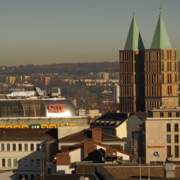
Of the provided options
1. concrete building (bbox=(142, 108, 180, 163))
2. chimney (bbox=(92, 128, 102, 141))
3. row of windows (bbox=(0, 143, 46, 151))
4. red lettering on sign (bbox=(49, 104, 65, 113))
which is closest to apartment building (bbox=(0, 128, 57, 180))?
row of windows (bbox=(0, 143, 46, 151))

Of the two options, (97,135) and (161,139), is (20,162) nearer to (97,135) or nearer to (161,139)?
(97,135)

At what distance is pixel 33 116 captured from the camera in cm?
13762

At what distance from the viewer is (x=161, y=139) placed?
130 meters

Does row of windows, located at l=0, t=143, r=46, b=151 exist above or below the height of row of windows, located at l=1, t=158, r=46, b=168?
above

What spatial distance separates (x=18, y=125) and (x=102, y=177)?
84586mm

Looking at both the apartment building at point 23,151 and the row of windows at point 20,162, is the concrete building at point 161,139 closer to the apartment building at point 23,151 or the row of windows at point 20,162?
the apartment building at point 23,151

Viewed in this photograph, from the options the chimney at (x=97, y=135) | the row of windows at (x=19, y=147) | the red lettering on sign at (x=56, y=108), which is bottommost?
the row of windows at (x=19, y=147)

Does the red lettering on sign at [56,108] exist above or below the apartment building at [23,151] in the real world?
above

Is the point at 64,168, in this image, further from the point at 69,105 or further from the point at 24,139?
the point at 69,105

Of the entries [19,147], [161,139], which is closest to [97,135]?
[19,147]

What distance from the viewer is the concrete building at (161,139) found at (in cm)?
12838

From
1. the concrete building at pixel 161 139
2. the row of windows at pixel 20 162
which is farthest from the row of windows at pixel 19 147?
the concrete building at pixel 161 139

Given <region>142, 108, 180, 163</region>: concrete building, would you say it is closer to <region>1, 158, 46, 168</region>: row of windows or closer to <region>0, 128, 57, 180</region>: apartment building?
<region>0, 128, 57, 180</region>: apartment building

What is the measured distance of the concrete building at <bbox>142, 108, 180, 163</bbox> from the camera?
12838 cm
